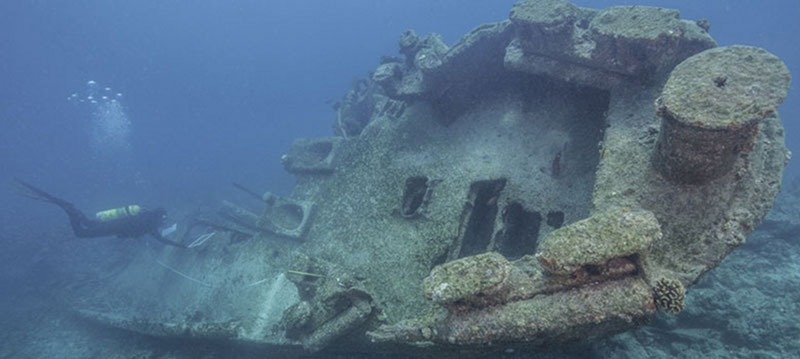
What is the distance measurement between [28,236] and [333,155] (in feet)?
90.2

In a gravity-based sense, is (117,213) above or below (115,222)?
above

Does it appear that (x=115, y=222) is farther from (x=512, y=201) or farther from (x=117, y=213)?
(x=512, y=201)

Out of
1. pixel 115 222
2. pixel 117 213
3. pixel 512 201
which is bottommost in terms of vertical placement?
pixel 115 222

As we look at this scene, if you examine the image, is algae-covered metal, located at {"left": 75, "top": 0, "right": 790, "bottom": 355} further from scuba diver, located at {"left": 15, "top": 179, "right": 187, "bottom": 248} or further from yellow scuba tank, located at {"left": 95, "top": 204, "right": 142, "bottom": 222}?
yellow scuba tank, located at {"left": 95, "top": 204, "right": 142, "bottom": 222}

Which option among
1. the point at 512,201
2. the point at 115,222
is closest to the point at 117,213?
the point at 115,222

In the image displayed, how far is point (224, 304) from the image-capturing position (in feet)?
27.1

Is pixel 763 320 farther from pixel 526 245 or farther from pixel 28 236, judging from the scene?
pixel 28 236

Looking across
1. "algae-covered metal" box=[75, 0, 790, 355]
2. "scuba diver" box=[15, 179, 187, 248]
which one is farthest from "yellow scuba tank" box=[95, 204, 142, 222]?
"algae-covered metal" box=[75, 0, 790, 355]

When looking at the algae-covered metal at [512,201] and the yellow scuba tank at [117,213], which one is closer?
the algae-covered metal at [512,201]

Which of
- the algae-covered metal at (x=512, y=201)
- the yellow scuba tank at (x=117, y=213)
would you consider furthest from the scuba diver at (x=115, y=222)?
the algae-covered metal at (x=512, y=201)

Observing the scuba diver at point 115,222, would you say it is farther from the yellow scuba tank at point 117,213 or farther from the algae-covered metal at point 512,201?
the algae-covered metal at point 512,201

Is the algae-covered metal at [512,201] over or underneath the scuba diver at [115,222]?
over

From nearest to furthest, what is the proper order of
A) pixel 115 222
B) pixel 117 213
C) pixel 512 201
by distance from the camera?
pixel 512 201, pixel 115 222, pixel 117 213

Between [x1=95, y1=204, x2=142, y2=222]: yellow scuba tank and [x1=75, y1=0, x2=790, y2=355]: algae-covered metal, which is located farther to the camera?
[x1=95, y1=204, x2=142, y2=222]: yellow scuba tank
